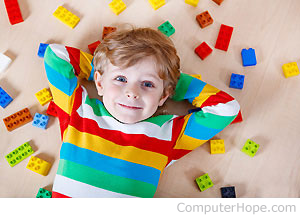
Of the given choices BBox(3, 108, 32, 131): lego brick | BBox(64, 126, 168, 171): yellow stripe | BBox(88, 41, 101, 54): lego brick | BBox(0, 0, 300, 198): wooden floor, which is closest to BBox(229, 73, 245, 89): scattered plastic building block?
BBox(0, 0, 300, 198): wooden floor

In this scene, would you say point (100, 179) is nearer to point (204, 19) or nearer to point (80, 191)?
point (80, 191)

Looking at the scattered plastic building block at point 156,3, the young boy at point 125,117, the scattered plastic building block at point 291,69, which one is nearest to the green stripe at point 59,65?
the young boy at point 125,117

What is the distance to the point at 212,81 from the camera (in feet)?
3.80

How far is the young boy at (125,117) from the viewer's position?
2.89ft

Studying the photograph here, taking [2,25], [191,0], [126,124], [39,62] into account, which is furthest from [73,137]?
[191,0]

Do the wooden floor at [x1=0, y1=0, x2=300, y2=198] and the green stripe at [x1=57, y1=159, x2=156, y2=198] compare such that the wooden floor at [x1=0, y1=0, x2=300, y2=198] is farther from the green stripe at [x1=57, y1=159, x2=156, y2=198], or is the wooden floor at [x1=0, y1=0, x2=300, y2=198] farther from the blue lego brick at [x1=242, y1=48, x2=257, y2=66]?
the green stripe at [x1=57, y1=159, x2=156, y2=198]

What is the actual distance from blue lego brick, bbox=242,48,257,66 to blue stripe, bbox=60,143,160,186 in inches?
24.0

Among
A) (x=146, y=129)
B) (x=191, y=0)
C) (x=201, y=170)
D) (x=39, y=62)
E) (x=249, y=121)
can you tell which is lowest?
(x=201, y=170)

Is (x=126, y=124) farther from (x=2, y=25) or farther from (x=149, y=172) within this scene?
(x=2, y=25)

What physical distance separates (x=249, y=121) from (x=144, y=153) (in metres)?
0.46

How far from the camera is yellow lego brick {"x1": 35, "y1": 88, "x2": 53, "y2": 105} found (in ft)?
3.53

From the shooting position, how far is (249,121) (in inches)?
44.4

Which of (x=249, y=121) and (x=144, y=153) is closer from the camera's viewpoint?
(x=144, y=153)

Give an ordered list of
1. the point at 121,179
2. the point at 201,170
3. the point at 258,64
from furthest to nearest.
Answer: the point at 258,64, the point at 201,170, the point at 121,179
